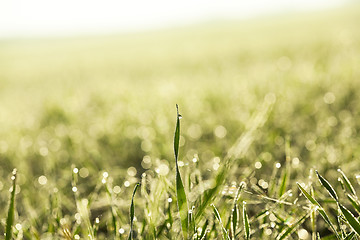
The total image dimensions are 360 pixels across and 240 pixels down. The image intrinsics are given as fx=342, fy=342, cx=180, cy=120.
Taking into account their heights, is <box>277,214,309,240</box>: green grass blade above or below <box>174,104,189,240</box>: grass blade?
below

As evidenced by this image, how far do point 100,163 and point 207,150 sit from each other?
1.55ft

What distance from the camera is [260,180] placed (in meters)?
1.13

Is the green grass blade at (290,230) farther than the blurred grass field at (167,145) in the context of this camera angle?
No

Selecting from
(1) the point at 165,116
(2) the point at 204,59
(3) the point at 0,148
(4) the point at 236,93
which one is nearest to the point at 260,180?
A: (1) the point at 165,116

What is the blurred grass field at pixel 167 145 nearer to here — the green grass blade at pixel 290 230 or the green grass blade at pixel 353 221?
the green grass blade at pixel 290 230

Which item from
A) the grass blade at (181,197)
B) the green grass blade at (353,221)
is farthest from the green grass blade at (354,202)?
the grass blade at (181,197)

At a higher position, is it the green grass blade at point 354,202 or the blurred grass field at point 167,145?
the green grass blade at point 354,202

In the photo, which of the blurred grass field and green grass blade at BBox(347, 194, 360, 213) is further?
the blurred grass field

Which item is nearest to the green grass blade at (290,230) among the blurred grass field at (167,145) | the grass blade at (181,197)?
the blurred grass field at (167,145)

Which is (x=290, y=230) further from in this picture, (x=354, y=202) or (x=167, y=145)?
(x=167, y=145)

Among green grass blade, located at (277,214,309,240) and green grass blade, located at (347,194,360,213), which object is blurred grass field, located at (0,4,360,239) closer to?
green grass blade, located at (277,214,309,240)

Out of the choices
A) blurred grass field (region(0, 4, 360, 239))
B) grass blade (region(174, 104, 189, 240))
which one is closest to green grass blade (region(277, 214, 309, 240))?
blurred grass field (region(0, 4, 360, 239))

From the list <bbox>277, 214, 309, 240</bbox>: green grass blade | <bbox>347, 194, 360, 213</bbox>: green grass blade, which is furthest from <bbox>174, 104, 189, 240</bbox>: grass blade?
<bbox>347, 194, 360, 213</bbox>: green grass blade

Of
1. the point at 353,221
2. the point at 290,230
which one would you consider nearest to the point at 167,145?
the point at 290,230
